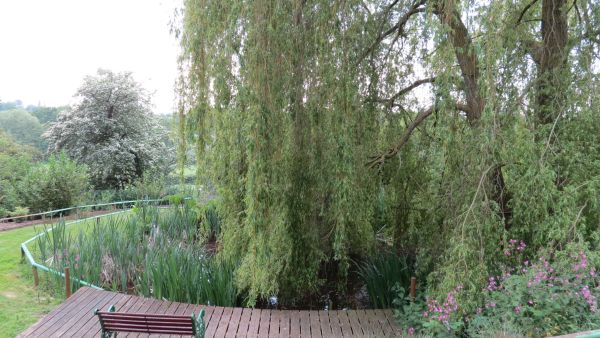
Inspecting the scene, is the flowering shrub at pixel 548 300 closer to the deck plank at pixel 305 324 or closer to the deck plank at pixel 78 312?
the deck plank at pixel 305 324

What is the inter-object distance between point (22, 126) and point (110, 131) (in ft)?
56.3

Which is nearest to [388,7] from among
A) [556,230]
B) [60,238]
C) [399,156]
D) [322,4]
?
[322,4]

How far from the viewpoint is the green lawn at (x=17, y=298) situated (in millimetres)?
4414

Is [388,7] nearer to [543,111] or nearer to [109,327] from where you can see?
[543,111]

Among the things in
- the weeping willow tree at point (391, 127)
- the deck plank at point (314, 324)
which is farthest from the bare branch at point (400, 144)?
the deck plank at point (314, 324)

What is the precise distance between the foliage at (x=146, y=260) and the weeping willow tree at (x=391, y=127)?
462 mm

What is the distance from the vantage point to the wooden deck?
4078mm

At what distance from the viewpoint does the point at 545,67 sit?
13.1ft

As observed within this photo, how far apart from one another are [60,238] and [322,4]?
433cm

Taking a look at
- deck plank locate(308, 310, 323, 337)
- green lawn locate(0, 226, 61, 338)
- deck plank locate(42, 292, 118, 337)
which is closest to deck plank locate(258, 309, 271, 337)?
deck plank locate(308, 310, 323, 337)

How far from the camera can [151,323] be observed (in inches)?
127

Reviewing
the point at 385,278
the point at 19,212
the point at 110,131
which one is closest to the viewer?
the point at 385,278

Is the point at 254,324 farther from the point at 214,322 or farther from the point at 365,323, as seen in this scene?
the point at 365,323

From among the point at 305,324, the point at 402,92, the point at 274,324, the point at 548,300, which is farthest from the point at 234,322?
the point at 402,92
